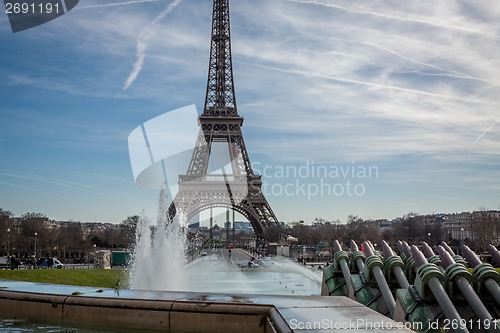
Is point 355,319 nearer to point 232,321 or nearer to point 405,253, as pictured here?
point 232,321

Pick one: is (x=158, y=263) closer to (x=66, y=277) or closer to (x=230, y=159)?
(x=66, y=277)

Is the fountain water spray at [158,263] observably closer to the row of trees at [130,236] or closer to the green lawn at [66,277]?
the green lawn at [66,277]

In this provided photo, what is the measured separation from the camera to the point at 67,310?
26.2 feet

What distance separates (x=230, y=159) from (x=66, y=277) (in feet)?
150

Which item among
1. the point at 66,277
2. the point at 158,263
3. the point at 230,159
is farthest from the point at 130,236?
the point at 158,263

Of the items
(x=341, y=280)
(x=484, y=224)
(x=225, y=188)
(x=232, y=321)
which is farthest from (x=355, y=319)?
(x=484, y=224)

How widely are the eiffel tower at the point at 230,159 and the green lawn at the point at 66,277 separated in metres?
37.3

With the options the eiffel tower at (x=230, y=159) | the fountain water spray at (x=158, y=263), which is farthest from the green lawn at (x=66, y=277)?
the eiffel tower at (x=230, y=159)

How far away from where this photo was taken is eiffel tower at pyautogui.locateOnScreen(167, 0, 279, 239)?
220 ft

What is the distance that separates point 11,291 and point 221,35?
6345 cm

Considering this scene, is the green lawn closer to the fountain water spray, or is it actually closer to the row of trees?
the fountain water spray

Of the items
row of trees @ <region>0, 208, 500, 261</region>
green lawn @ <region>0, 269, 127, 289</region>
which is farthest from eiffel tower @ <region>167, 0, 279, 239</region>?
green lawn @ <region>0, 269, 127, 289</region>

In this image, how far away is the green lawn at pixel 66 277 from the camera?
2283 cm

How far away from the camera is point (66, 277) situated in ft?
84.4
